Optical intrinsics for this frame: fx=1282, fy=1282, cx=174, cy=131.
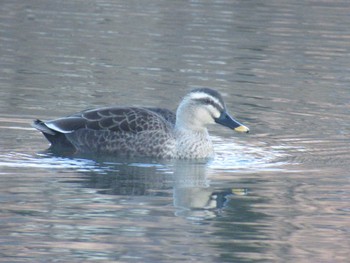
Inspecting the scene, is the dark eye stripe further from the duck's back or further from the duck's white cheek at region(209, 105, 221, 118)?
the duck's back

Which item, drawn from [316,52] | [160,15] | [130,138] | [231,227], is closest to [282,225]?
[231,227]

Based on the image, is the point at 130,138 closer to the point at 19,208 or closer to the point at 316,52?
the point at 19,208

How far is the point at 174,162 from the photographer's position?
46.9 feet

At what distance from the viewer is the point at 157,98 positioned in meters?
18.0

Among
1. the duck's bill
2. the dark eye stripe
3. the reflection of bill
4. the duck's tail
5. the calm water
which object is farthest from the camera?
the duck's tail

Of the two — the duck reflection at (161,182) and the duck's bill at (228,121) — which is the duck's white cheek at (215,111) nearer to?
the duck's bill at (228,121)

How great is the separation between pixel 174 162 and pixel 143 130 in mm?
526

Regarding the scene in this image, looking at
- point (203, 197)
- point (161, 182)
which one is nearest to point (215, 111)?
point (161, 182)

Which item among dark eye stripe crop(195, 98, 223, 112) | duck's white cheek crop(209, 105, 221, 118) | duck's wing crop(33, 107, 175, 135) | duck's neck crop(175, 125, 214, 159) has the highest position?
dark eye stripe crop(195, 98, 223, 112)

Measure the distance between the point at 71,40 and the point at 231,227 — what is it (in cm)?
1329

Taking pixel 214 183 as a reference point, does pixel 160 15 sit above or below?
above

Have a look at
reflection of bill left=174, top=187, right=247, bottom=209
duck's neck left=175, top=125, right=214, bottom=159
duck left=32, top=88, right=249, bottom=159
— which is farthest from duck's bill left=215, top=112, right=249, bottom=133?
reflection of bill left=174, top=187, right=247, bottom=209

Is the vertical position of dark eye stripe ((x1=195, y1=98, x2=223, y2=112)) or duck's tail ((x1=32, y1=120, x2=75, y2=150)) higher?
dark eye stripe ((x1=195, y1=98, x2=223, y2=112))

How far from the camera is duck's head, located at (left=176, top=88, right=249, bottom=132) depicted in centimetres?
1447
